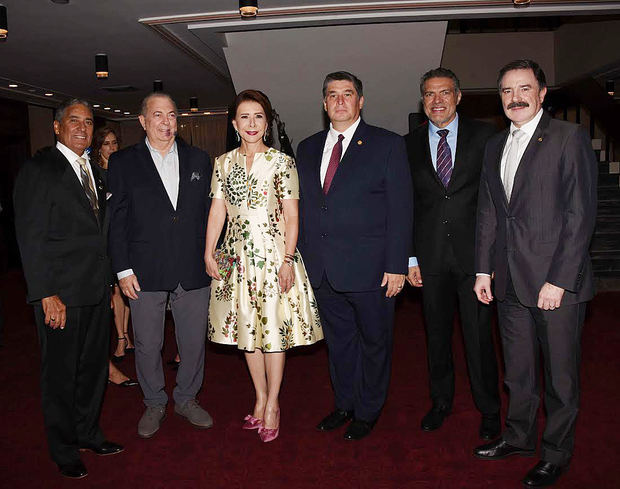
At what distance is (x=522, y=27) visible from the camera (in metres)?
12.1

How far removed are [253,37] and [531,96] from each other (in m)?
5.44

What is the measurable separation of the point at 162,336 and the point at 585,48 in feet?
32.1

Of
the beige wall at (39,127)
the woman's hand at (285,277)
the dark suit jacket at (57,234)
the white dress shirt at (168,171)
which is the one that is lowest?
the woman's hand at (285,277)

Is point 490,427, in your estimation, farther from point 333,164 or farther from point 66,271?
point 66,271

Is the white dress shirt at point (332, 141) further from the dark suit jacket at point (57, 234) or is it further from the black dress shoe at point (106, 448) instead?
the black dress shoe at point (106, 448)

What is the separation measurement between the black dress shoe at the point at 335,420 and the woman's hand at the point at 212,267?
106cm

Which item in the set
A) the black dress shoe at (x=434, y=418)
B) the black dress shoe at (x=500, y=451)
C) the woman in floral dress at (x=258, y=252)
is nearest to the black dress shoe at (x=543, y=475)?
the black dress shoe at (x=500, y=451)

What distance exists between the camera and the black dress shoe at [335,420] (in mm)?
3396

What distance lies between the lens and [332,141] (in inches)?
127

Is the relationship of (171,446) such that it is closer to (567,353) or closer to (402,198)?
(402,198)

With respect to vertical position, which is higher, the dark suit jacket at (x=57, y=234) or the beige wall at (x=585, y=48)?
the beige wall at (x=585, y=48)

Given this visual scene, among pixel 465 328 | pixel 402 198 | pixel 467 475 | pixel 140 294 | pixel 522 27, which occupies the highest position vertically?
pixel 522 27

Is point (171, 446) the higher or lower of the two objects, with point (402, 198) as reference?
lower

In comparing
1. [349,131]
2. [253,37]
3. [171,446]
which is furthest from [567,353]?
[253,37]
